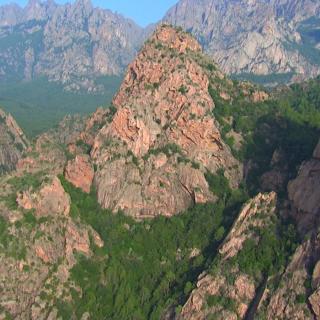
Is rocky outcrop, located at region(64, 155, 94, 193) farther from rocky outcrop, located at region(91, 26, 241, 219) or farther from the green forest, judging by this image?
rocky outcrop, located at region(91, 26, 241, 219)

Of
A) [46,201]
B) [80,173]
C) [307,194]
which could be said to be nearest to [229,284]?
[307,194]

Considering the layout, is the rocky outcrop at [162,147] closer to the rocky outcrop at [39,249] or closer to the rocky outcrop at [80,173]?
the rocky outcrop at [80,173]

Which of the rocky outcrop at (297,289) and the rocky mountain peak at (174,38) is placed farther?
the rocky mountain peak at (174,38)

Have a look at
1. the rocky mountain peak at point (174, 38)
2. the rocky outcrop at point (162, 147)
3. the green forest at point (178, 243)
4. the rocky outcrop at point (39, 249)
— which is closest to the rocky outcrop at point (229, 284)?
the green forest at point (178, 243)

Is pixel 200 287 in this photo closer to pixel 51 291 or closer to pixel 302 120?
pixel 51 291

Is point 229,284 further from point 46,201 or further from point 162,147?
point 46,201

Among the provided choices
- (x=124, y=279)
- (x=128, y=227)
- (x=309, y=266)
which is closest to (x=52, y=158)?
(x=128, y=227)

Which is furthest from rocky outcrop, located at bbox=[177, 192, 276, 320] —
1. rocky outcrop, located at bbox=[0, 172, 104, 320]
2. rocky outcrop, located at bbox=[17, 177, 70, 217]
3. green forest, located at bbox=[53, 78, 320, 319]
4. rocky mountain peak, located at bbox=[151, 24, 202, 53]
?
rocky mountain peak, located at bbox=[151, 24, 202, 53]
